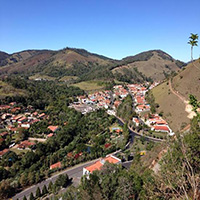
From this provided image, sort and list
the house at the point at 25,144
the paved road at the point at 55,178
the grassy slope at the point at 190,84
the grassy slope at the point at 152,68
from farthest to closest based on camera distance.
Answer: the grassy slope at the point at 152,68 → the grassy slope at the point at 190,84 → the house at the point at 25,144 → the paved road at the point at 55,178

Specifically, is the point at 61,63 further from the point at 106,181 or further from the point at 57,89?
the point at 106,181

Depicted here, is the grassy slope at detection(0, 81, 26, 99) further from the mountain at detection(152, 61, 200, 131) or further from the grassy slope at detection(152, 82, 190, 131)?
the grassy slope at detection(152, 82, 190, 131)

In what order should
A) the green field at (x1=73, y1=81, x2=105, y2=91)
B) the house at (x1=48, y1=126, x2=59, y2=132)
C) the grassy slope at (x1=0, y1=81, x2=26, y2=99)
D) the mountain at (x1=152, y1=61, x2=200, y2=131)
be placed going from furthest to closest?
the green field at (x1=73, y1=81, x2=105, y2=91) < the grassy slope at (x1=0, y1=81, x2=26, y2=99) < the house at (x1=48, y1=126, x2=59, y2=132) < the mountain at (x1=152, y1=61, x2=200, y2=131)

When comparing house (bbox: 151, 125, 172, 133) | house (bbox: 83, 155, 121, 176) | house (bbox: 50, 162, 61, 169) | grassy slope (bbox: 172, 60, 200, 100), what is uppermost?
grassy slope (bbox: 172, 60, 200, 100)

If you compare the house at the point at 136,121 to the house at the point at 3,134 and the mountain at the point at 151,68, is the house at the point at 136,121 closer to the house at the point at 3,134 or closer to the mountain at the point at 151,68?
the house at the point at 3,134

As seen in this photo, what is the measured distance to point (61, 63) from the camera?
167875mm

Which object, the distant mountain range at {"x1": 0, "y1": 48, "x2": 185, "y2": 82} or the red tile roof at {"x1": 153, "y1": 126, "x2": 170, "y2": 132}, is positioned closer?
the red tile roof at {"x1": 153, "y1": 126, "x2": 170, "y2": 132}

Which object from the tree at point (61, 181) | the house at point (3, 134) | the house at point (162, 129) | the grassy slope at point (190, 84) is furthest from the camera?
the grassy slope at point (190, 84)

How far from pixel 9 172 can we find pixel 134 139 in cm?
2372

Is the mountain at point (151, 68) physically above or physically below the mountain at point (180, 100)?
above

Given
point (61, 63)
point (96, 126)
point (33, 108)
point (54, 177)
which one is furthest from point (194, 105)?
point (61, 63)

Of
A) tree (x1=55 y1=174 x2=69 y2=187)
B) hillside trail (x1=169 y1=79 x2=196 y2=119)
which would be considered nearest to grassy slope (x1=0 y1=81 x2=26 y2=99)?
tree (x1=55 y1=174 x2=69 y2=187)

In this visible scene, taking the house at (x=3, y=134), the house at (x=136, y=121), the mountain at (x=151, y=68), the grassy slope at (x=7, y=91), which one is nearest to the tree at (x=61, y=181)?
the house at (x=3, y=134)

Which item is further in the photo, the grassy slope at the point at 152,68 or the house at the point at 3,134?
the grassy slope at the point at 152,68
